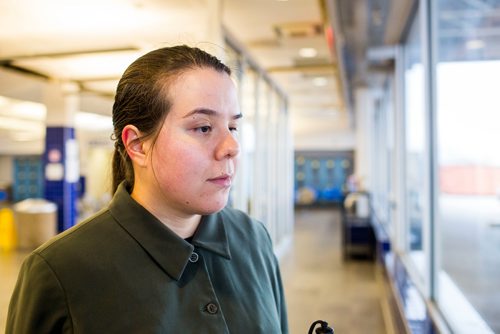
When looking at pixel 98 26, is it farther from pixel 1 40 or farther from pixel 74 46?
pixel 1 40

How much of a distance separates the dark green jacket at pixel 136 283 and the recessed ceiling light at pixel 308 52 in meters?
6.07

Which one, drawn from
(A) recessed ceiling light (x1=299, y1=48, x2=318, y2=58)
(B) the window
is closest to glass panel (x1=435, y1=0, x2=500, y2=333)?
(B) the window

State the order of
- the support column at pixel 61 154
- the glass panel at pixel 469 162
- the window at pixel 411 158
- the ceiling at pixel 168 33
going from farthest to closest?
the support column at pixel 61 154, the window at pixel 411 158, the ceiling at pixel 168 33, the glass panel at pixel 469 162

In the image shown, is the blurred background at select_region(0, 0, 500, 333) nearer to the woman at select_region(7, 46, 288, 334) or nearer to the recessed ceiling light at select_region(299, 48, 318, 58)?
the recessed ceiling light at select_region(299, 48, 318, 58)

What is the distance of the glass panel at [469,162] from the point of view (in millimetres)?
2324

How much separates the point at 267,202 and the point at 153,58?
6.91 metres

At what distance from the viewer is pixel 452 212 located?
337 centimetres

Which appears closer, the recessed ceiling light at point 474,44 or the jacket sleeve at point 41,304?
the jacket sleeve at point 41,304

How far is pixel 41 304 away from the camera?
2.87ft

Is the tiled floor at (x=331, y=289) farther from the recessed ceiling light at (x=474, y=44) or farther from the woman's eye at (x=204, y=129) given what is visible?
the woman's eye at (x=204, y=129)

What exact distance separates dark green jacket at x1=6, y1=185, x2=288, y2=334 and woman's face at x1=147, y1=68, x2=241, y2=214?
4.4 inches

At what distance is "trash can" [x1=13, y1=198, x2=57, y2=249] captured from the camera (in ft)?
29.9

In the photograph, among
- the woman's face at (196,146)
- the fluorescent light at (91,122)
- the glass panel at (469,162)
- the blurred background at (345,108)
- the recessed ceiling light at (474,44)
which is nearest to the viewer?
the woman's face at (196,146)

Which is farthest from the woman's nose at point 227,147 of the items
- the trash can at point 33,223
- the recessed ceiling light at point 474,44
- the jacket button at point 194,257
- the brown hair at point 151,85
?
the trash can at point 33,223
